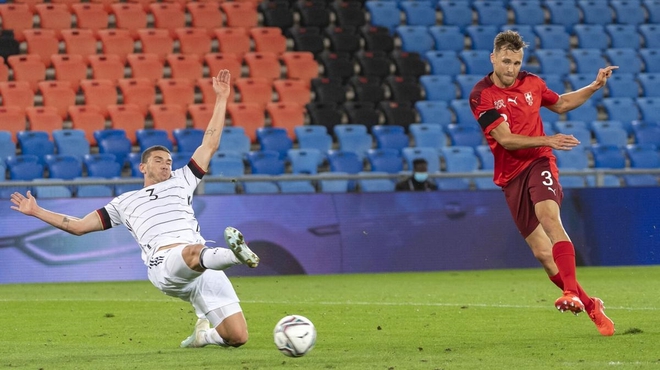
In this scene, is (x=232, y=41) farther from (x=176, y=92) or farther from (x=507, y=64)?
(x=507, y=64)

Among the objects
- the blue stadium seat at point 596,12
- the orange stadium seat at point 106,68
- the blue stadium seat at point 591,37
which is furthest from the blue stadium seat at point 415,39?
the orange stadium seat at point 106,68

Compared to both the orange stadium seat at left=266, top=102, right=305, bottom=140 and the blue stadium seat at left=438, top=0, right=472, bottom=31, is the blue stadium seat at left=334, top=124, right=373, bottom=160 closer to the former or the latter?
the orange stadium seat at left=266, top=102, right=305, bottom=140

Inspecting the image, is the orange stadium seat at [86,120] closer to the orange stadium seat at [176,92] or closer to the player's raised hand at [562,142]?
the orange stadium seat at [176,92]

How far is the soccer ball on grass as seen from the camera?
284 inches

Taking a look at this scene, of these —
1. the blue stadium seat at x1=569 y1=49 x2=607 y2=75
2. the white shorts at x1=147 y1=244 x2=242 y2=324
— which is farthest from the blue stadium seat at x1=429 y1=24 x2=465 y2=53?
the white shorts at x1=147 y1=244 x2=242 y2=324

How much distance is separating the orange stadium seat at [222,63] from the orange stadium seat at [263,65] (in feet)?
0.89

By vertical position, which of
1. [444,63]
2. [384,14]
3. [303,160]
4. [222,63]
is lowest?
[303,160]

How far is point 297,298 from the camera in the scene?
487 inches

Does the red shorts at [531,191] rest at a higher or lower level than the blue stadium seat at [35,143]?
lower

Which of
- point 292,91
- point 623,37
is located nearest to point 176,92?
point 292,91

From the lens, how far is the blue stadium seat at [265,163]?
17.5 m

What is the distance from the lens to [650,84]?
22.4 meters

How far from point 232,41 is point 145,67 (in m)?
2.08

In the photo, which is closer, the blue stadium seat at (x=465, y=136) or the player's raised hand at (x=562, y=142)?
the player's raised hand at (x=562, y=142)
